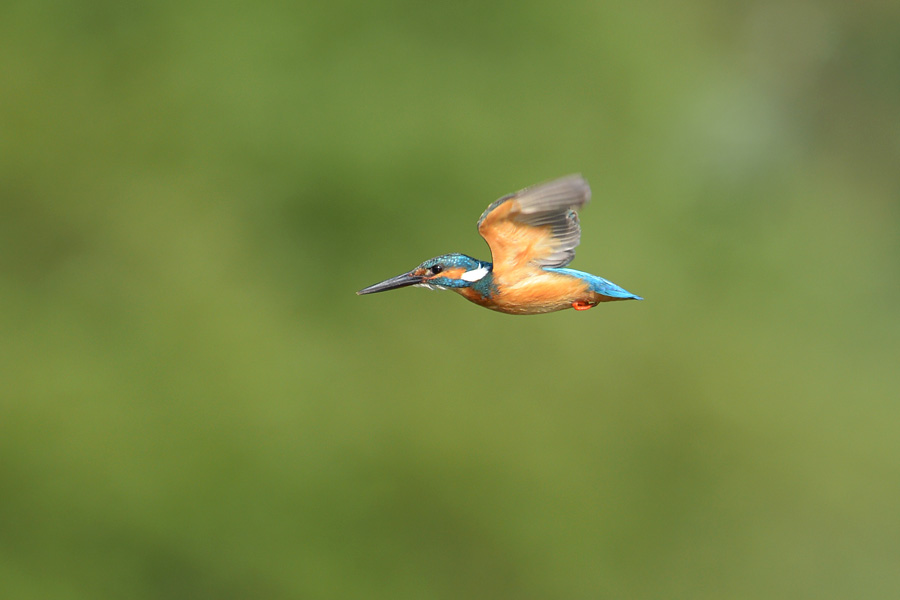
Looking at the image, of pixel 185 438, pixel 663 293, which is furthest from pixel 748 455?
pixel 185 438

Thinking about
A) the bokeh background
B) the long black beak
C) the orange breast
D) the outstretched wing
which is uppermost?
the bokeh background

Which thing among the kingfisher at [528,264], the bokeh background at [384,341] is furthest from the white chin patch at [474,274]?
the bokeh background at [384,341]

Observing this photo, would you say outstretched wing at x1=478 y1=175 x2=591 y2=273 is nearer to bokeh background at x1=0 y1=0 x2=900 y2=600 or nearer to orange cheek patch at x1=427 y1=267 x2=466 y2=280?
orange cheek patch at x1=427 y1=267 x2=466 y2=280

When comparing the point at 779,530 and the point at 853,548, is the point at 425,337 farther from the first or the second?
the point at 853,548

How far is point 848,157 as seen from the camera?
812 cm

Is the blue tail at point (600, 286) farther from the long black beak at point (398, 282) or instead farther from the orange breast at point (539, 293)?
the long black beak at point (398, 282)

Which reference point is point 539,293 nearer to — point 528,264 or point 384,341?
point 528,264

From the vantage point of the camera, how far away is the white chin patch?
1048 mm

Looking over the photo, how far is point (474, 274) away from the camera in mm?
1057

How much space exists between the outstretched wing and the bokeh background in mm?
4907

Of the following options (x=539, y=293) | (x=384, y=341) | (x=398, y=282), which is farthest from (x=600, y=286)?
(x=384, y=341)

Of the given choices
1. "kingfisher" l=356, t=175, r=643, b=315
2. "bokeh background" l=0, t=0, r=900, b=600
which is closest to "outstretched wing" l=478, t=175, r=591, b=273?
"kingfisher" l=356, t=175, r=643, b=315

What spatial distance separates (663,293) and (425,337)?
1.66 meters

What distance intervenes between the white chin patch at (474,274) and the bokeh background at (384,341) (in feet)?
16.2
